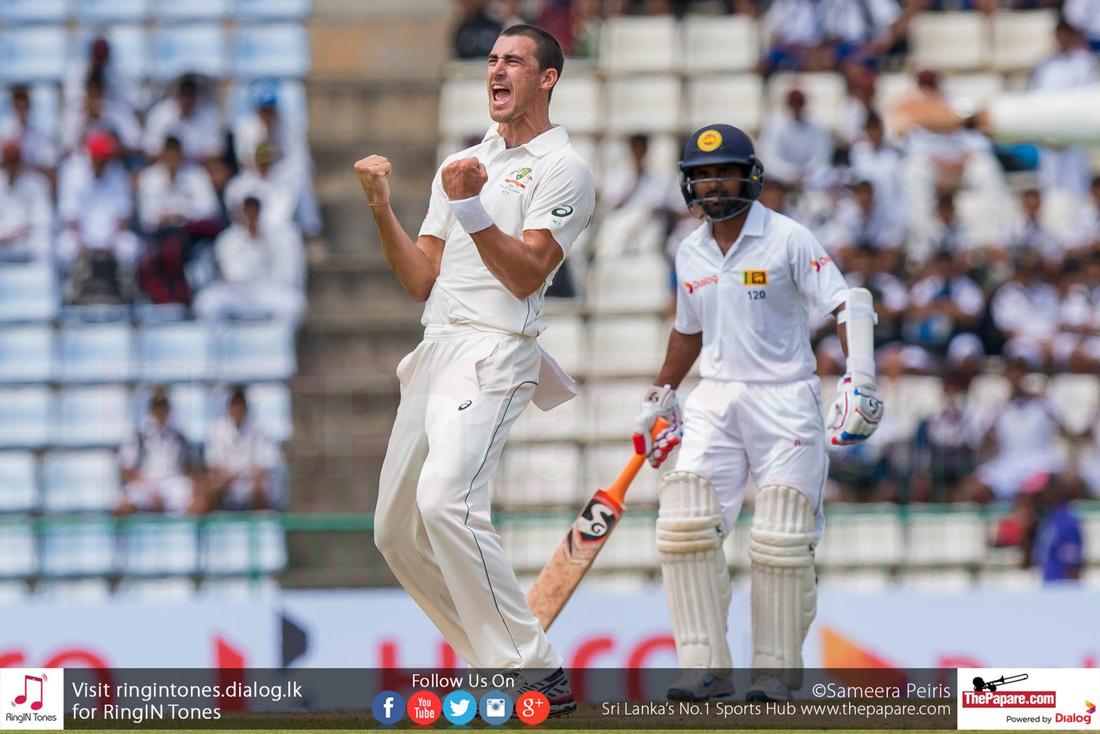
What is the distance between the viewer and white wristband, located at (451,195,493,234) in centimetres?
593

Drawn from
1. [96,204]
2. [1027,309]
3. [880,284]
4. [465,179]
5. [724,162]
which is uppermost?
[96,204]

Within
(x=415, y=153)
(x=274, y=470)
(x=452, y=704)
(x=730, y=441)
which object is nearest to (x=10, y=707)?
(x=452, y=704)

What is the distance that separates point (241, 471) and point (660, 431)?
4.56m

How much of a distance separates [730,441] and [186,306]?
623 cm

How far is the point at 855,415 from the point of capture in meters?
6.46

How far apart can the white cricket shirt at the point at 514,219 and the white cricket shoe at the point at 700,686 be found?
1.22m

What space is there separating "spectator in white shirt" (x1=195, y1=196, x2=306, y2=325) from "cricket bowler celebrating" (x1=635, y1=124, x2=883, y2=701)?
584 centimetres

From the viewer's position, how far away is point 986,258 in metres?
12.5

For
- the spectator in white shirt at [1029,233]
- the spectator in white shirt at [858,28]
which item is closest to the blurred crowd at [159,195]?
the spectator in white shirt at [858,28]

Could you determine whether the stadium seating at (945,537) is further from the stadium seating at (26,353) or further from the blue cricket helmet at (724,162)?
the stadium seating at (26,353)

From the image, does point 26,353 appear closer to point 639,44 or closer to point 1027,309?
point 639,44

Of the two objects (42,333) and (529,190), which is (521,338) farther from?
(42,333)

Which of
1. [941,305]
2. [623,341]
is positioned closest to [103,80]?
[623,341]

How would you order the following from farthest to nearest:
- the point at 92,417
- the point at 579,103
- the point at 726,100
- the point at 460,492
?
the point at 579,103 → the point at 726,100 → the point at 92,417 → the point at 460,492
